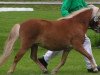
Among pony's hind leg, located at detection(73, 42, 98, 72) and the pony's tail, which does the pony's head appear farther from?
the pony's tail

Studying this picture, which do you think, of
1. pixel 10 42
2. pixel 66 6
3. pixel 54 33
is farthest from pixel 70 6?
pixel 10 42

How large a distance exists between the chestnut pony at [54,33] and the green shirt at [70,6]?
0.42 metres

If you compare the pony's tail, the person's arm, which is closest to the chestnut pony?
the pony's tail

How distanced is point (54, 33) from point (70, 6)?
110 centimetres

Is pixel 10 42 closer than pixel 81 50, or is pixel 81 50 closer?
pixel 10 42

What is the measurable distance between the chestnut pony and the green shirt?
1.37 feet

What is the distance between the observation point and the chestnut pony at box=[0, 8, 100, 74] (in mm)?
10180

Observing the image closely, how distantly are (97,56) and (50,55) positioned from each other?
11.3 feet

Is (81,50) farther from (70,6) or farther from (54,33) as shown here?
(70,6)

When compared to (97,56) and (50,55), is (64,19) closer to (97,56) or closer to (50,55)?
(50,55)

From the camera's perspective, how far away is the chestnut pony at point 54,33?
10180 mm

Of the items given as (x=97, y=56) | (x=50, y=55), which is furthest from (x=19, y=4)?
(x=50, y=55)

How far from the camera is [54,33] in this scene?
10.3 meters

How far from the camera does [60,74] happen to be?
10.6 metres
